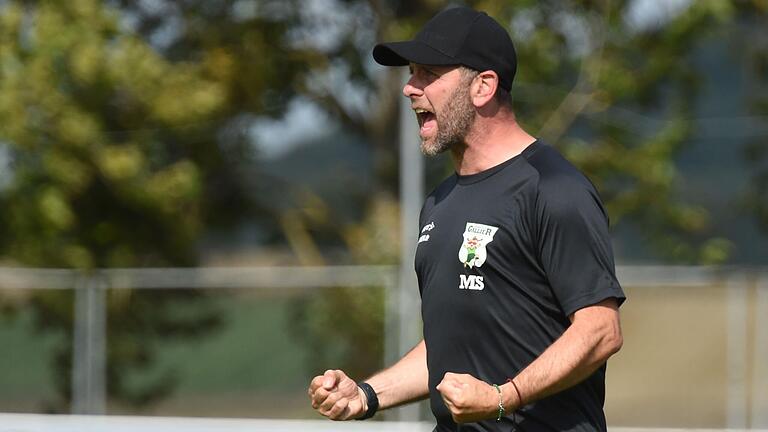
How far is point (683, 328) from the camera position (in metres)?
12.5

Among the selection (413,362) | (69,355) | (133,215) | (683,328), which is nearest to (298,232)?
(133,215)

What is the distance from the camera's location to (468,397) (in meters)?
3.19

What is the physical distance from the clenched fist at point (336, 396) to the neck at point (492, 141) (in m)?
0.72

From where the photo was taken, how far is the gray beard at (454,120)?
3715mm

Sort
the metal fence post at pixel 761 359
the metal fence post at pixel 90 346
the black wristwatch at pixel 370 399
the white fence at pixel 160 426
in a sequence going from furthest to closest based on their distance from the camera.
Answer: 1. the metal fence post at pixel 90 346
2. the metal fence post at pixel 761 359
3. the white fence at pixel 160 426
4. the black wristwatch at pixel 370 399

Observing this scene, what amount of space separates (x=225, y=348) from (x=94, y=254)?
6.11 ft

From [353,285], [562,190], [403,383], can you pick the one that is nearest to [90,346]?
[353,285]

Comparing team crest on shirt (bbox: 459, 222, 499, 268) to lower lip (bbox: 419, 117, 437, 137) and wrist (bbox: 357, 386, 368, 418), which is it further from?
wrist (bbox: 357, 386, 368, 418)

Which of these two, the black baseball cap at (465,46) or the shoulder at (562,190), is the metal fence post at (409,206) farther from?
the shoulder at (562,190)

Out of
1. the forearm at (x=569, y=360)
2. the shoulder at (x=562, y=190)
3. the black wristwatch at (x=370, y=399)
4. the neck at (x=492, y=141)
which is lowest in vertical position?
the black wristwatch at (x=370, y=399)

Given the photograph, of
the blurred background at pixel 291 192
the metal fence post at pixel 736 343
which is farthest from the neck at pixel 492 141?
the metal fence post at pixel 736 343

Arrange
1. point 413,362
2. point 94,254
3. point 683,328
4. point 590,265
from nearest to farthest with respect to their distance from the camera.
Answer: point 590,265 < point 413,362 < point 683,328 < point 94,254

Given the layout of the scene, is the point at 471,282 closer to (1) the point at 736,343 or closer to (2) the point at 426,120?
(2) the point at 426,120

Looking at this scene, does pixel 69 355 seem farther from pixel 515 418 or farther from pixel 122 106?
pixel 515 418
